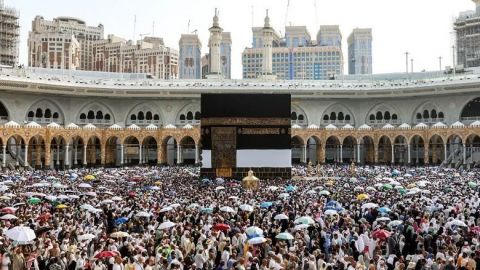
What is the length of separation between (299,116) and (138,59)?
63.3 m

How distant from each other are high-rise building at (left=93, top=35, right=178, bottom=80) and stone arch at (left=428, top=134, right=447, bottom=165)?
6373cm

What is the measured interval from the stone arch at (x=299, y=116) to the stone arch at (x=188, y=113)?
8.90 meters

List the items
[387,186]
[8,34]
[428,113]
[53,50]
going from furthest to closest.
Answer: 1. [53,50]
2. [8,34]
3. [428,113]
4. [387,186]

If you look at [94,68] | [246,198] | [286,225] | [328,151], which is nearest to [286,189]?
[246,198]

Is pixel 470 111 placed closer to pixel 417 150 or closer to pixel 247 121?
pixel 417 150

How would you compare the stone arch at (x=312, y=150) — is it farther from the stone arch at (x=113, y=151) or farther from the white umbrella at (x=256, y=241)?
the white umbrella at (x=256, y=241)

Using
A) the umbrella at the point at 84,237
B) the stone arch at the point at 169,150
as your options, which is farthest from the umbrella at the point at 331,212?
the stone arch at the point at 169,150

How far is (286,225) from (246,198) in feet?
18.4

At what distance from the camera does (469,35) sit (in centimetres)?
5950

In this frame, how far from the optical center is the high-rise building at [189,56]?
4326 inches

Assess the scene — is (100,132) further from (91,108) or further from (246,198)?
(246,198)

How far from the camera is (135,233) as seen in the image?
534 inches

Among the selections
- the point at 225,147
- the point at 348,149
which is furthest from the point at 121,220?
the point at 348,149

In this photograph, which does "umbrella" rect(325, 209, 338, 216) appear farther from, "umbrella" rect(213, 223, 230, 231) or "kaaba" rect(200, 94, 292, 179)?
"kaaba" rect(200, 94, 292, 179)
